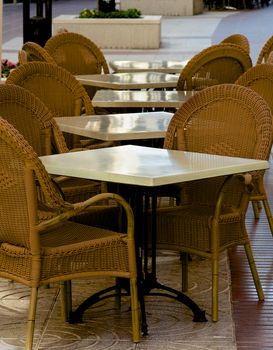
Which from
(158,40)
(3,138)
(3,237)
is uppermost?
(3,138)

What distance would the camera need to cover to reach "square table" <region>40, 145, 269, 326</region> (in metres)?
5.07

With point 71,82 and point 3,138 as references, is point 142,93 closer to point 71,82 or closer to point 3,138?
point 71,82

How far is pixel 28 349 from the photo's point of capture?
4.97 metres

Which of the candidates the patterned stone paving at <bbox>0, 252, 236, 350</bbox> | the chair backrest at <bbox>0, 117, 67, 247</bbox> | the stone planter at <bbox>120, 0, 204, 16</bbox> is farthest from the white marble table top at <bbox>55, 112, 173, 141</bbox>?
the stone planter at <bbox>120, 0, 204, 16</bbox>

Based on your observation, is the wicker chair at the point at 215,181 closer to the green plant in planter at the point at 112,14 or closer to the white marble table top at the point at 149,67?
the white marble table top at the point at 149,67

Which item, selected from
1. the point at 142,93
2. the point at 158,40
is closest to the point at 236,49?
the point at 142,93

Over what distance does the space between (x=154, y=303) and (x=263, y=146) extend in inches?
39.4

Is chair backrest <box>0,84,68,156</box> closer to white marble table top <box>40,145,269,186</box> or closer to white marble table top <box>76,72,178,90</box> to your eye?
white marble table top <box>40,145,269,186</box>

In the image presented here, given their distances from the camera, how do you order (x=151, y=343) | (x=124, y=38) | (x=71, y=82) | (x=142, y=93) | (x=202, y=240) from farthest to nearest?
1. (x=124, y=38)
2. (x=142, y=93)
3. (x=71, y=82)
4. (x=202, y=240)
5. (x=151, y=343)

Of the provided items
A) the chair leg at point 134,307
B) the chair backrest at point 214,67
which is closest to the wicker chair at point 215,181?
the chair leg at point 134,307

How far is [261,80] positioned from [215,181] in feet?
4.70

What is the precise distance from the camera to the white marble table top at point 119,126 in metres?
6.36

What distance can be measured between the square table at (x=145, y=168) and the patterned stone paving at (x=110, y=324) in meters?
0.10

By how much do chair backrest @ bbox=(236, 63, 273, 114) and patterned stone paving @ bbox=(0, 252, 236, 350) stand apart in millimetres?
1614
